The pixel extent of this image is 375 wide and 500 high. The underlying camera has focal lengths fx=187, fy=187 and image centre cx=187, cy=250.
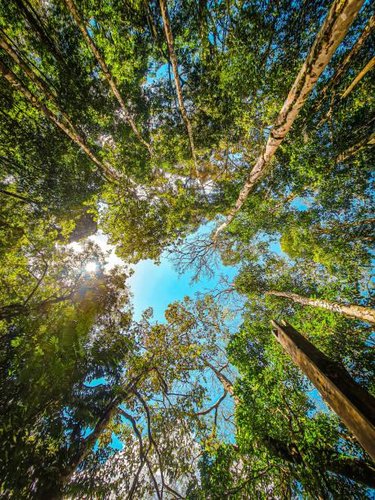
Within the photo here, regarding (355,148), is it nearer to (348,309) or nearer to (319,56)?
(319,56)

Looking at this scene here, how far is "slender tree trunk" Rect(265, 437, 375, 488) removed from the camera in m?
3.53

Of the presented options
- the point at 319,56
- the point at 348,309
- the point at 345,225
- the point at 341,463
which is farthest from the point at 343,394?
the point at 345,225

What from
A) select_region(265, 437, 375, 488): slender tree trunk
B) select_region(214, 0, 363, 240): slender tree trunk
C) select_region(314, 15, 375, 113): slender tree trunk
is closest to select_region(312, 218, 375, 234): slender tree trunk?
select_region(314, 15, 375, 113): slender tree trunk

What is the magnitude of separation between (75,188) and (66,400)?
9307 millimetres

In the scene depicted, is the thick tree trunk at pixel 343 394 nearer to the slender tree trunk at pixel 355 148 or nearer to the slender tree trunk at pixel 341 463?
the slender tree trunk at pixel 341 463

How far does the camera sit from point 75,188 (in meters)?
9.97

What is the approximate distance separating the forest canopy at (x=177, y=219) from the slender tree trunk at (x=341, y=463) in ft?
0.11

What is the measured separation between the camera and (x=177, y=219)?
7.36 meters

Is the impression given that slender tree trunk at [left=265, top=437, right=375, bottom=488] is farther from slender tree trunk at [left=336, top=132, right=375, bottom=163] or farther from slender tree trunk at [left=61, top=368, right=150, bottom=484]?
slender tree trunk at [left=336, top=132, right=375, bottom=163]

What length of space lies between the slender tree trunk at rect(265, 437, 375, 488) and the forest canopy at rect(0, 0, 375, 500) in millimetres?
32

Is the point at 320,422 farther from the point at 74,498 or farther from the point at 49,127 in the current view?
the point at 49,127

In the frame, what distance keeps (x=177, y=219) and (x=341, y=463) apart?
7374 millimetres

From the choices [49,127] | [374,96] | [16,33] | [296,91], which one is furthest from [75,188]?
[374,96]

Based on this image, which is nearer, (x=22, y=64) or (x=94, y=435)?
(x=22, y=64)
